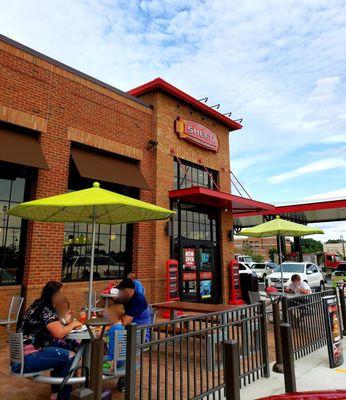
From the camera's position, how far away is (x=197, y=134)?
1278 cm

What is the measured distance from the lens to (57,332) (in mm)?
3963

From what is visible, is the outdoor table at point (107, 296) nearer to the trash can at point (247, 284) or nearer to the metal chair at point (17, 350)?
the metal chair at point (17, 350)

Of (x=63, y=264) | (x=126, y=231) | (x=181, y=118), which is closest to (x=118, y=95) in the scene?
(x=181, y=118)

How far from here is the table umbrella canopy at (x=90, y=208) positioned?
489 centimetres

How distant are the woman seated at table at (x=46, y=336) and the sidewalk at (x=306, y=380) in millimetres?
2351

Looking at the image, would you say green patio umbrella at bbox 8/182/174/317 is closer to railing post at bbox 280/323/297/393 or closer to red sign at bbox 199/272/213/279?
railing post at bbox 280/323/297/393

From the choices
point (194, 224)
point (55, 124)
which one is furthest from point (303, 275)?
point (55, 124)

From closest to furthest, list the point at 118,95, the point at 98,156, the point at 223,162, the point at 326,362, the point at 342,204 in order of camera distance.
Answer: the point at 326,362, the point at 98,156, the point at 118,95, the point at 223,162, the point at 342,204

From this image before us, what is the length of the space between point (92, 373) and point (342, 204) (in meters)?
18.5

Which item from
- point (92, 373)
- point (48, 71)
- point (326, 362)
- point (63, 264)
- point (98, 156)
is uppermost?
point (48, 71)

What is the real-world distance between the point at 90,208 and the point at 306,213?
21.1 m

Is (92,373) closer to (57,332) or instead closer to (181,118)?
(57,332)

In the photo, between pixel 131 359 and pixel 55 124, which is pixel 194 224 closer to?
pixel 55 124

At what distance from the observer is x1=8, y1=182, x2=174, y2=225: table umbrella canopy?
489 cm
